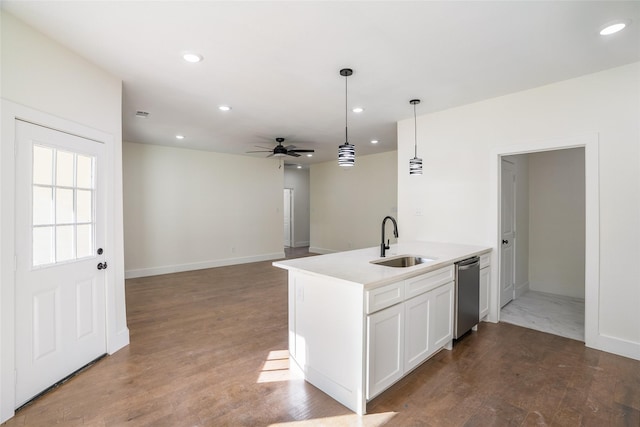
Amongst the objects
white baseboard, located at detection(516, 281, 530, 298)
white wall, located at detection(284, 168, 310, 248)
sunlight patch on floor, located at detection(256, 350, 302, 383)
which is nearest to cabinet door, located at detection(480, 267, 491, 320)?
white baseboard, located at detection(516, 281, 530, 298)

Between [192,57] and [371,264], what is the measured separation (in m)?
2.46

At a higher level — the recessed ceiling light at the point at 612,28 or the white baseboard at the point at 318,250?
the recessed ceiling light at the point at 612,28

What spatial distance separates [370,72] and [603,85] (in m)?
2.34

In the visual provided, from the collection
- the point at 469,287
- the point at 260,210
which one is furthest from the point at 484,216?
the point at 260,210

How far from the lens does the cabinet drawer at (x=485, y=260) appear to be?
139 inches

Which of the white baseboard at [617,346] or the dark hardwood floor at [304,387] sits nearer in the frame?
the dark hardwood floor at [304,387]

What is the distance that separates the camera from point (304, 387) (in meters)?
2.39

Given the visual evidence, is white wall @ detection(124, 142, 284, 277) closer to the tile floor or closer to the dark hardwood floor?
the dark hardwood floor

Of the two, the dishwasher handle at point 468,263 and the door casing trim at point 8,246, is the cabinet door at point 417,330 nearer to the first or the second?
the dishwasher handle at point 468,263

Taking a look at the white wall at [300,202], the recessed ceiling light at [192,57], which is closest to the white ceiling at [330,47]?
the recessed ceiling light at [192,57]

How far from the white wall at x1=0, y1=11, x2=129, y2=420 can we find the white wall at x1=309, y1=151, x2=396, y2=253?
5539 mm

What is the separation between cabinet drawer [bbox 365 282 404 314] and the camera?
2.03 meters

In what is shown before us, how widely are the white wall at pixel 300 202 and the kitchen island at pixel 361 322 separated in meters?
7.84

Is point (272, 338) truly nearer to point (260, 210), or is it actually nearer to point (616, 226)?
point (616, 226)
